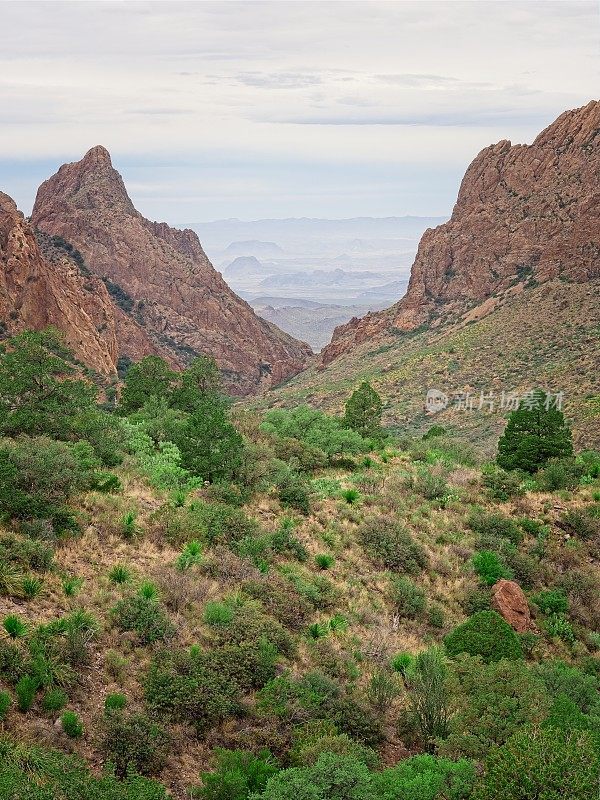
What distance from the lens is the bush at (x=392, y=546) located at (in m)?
19.3

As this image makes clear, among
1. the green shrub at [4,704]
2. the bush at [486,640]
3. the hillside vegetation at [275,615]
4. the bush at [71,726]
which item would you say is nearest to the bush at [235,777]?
the hillside vegetation at [275,615]

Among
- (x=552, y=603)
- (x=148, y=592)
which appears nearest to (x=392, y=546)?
(x=552, y=603)

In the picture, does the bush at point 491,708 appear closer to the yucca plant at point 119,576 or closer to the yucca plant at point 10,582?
the yucca plant at point 119,576

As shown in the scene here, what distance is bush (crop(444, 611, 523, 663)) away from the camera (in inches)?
609

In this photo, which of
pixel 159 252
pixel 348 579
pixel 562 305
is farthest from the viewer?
pixel 159 252

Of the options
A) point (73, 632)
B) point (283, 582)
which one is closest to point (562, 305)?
point (283, 582)

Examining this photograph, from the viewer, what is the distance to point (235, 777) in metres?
10.1

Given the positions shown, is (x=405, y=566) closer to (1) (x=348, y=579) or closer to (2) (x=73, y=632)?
(1) (x=348, y=579)

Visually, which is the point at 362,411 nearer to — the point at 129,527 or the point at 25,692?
the point at 129,527

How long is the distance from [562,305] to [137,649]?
75113 millimetres

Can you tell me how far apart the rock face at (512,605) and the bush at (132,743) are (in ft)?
32.5

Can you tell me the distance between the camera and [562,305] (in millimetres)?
79812

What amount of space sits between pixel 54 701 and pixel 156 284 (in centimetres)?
13488

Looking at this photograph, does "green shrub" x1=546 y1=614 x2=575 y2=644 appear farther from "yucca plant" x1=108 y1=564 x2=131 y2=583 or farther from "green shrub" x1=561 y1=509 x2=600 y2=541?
"yucca plant" x1=108 y1=564 x2=131 y2=583
